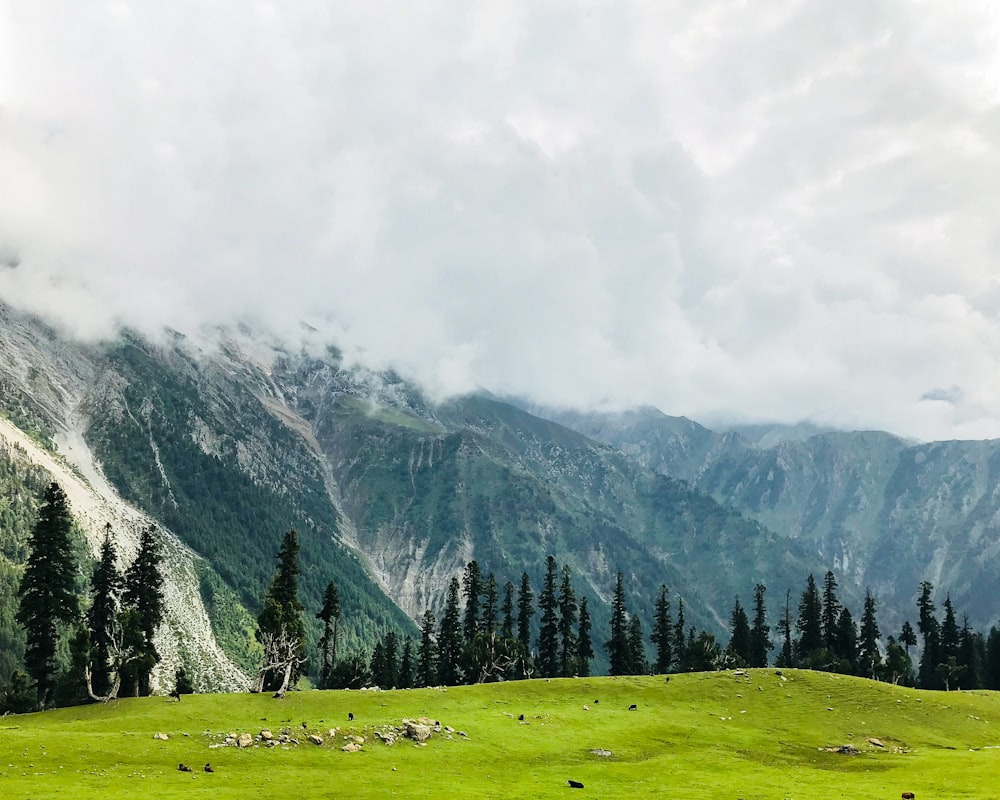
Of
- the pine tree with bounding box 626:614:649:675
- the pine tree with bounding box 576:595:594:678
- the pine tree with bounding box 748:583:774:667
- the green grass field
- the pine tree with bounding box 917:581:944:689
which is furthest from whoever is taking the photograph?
the pine tree with bounding box 748:583:774:667

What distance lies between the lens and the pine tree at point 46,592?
99.6 meters

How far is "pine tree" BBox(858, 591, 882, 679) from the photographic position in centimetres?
16225

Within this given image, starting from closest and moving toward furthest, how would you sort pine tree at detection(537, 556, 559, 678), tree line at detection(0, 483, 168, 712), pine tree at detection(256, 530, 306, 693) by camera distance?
tree line at detection(0, 483, 168, 712) → pine tree at detection(256, 530, 306, 693) → pine tree at detection(537, 556, 559, 678)

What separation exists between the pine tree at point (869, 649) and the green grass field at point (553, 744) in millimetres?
60954

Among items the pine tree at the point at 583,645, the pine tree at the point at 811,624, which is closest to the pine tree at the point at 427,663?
the pine tree at the point at 583,645

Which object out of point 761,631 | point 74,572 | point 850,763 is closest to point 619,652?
point 761,631

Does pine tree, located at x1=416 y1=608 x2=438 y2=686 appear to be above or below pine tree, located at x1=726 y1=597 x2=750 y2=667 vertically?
below

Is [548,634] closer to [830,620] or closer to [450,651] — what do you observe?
[450,651]

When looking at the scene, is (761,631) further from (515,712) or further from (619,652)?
(515,712)

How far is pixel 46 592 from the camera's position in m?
100

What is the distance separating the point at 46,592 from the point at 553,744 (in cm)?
7063

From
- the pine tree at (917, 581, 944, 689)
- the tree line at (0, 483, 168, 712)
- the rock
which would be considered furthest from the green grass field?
the pine tree at (917, 581, 944, 689)

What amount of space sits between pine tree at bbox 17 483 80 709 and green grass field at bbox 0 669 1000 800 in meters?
20.0

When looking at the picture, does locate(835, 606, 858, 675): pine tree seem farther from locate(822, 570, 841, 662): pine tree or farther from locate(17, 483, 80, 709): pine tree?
locate(17, 483, 80, 709): pine tree
